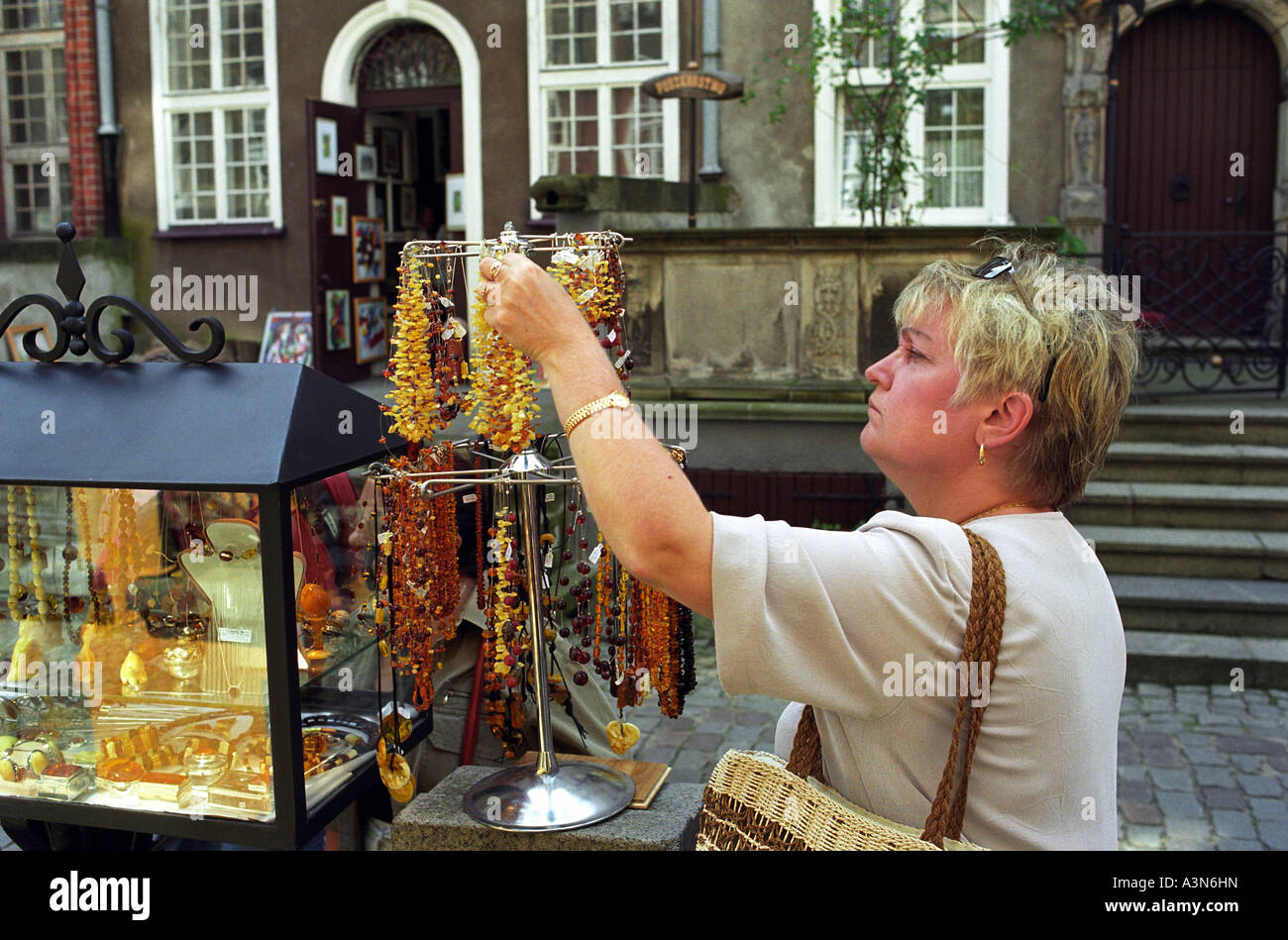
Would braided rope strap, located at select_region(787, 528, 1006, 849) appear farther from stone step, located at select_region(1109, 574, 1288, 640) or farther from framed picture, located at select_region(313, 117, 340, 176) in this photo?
framed picture, located at select_region(313, 117, 340, 176)

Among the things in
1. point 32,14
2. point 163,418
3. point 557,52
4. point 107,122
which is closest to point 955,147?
point 557,52

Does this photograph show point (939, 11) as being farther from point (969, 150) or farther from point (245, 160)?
point (245, 160)

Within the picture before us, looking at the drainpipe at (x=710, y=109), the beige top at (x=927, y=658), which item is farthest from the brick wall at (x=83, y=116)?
the beige top at (x=927, y=658)

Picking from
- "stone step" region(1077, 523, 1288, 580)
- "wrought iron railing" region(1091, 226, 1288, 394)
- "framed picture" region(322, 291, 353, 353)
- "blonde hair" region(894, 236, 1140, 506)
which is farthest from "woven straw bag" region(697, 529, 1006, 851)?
"framed picture" region(322, 291, 353, 353)

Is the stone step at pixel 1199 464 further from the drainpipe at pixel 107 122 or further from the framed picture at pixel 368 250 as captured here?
the drainpipe at pixel 107 122

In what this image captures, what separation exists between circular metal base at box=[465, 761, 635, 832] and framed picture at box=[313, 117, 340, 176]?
386 inches

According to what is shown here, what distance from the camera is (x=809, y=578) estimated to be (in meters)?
1.48

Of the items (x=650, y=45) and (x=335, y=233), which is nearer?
(x=650, y=45)

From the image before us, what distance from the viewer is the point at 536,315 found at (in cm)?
164

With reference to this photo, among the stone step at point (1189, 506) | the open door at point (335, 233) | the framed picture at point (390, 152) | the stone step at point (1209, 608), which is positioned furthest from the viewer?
the framed picture at point (390, 152)

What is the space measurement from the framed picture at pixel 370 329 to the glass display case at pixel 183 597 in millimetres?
9914

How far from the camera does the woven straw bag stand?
1532 millimetres

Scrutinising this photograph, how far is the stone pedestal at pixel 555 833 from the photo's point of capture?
2297 millimetres

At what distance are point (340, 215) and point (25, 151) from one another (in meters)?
4.36
